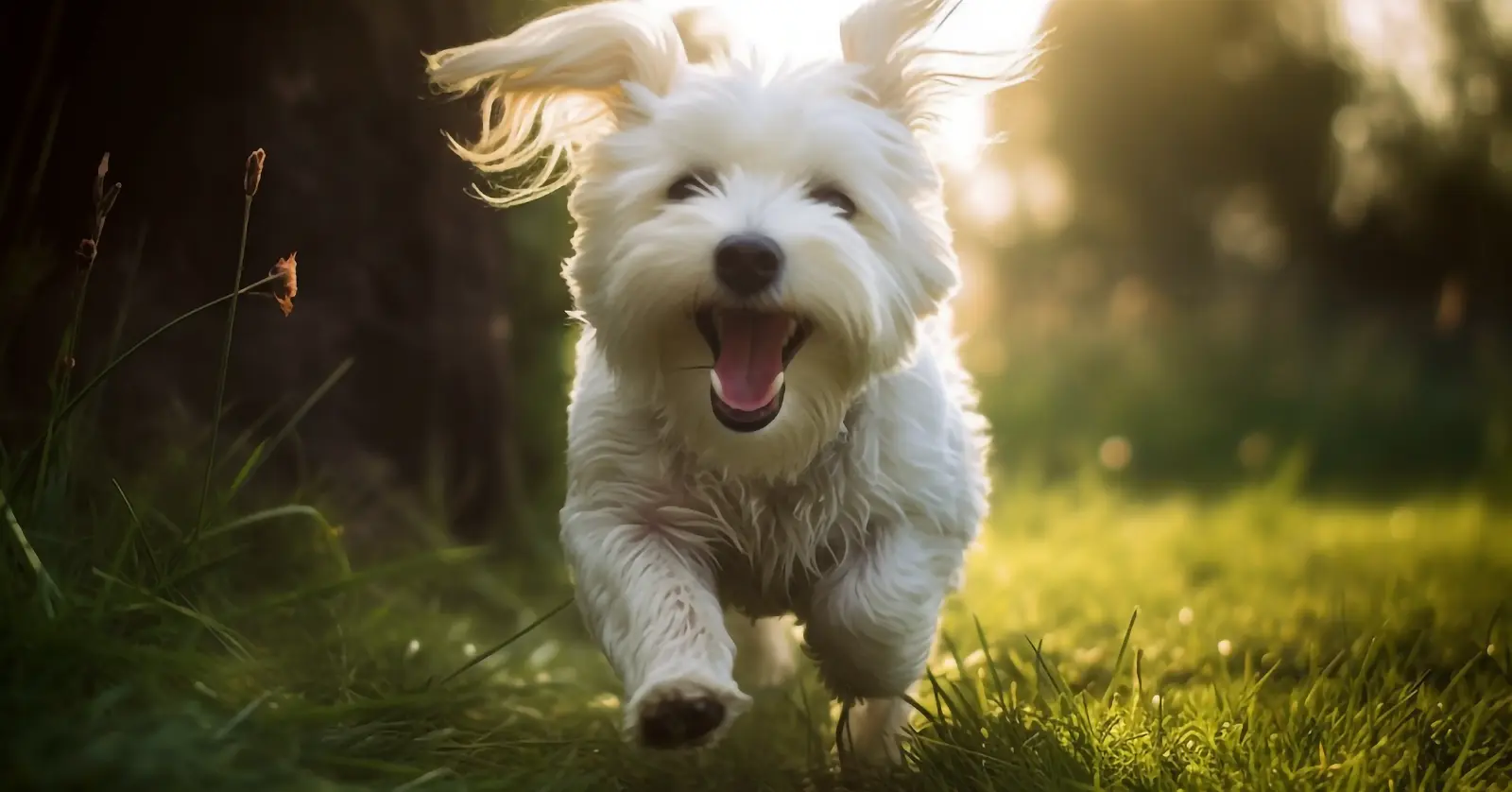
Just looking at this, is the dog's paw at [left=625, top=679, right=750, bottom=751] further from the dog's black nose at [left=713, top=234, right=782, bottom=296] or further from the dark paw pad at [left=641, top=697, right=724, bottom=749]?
the dog's black nose at [left=713, top=234, right=782, bottom=296]

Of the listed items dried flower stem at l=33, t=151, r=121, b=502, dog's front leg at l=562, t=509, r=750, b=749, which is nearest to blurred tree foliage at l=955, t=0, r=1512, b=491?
dog's front leg at l=562, t=509, r=750, b=749

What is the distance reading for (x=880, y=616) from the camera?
10.5ft

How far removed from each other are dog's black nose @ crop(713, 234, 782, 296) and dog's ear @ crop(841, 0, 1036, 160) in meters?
0.74

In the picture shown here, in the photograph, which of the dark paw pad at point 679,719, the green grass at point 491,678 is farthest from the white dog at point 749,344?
the green grass at point 491,678

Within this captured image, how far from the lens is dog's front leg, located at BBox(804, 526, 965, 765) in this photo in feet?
10.6

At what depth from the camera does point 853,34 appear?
11.4 feet

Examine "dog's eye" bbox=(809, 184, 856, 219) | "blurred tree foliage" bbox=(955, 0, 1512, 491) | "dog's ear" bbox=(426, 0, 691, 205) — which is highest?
"dog's ear" bbox=(426, 0, 691, 205)

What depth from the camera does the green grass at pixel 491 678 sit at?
90.0 inches

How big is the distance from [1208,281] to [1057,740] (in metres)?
13.9

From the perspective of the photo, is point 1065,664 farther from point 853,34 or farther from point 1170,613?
point 853,34

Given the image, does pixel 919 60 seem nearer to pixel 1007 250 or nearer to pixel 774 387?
pixel 774 387

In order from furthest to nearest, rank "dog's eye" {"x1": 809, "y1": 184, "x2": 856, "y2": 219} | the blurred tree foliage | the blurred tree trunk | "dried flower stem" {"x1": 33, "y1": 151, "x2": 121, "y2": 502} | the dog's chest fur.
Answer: the blurred tree foliage → the blurred tree trunk → the dog's chest fur → "dog's eye" {"x1": 809, "y1": 184, "x2": 856, "y2": 219} → "dried flower stem" {"x1": 33, "y1": 151, "x2": 121, "y2": 502}

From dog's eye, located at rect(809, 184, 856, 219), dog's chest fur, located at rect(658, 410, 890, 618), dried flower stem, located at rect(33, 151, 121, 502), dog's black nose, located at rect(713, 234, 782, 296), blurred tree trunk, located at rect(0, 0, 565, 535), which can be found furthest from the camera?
blurred tree trunk, located at rect(0, 0, 565, 535)

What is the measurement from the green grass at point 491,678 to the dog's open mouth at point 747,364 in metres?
0.64
